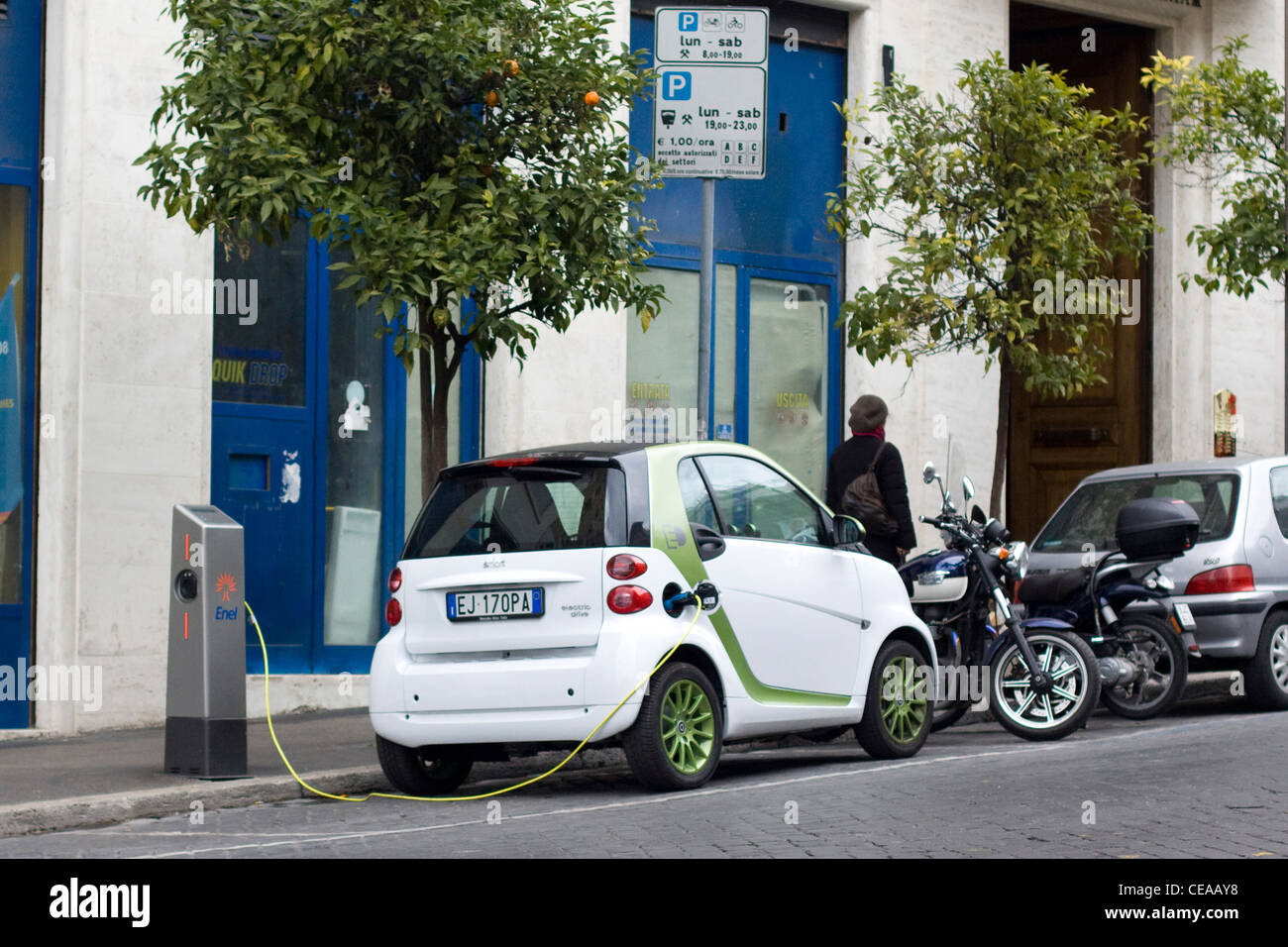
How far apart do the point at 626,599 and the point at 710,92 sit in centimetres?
396

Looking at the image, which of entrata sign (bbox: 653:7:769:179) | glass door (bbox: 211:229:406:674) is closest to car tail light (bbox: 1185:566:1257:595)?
entrata sign (bbox: 653:7:769:179)

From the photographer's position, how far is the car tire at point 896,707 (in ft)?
32.5

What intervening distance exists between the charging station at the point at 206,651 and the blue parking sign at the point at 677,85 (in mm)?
3738

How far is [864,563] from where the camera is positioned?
998cm

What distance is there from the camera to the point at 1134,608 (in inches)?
463

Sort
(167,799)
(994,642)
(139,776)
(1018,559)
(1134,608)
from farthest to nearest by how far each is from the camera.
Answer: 1. (1134,608)
2. (1018,559)
3. (994,642)
4. (139,776)
5. (167,799)

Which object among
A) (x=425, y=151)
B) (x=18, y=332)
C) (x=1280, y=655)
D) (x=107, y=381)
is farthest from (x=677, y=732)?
(x=18, y=332)

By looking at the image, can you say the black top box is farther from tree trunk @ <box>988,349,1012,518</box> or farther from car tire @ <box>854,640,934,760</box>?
tree trunk @ <box>988,349,1012,518</box>

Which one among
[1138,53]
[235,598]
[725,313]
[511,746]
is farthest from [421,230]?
[1138,53]

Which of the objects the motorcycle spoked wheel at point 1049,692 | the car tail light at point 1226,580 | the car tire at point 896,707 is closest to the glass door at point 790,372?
the car tail light at point 1226,580

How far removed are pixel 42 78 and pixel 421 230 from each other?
3.87 meters

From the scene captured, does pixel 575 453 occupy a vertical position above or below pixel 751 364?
below
